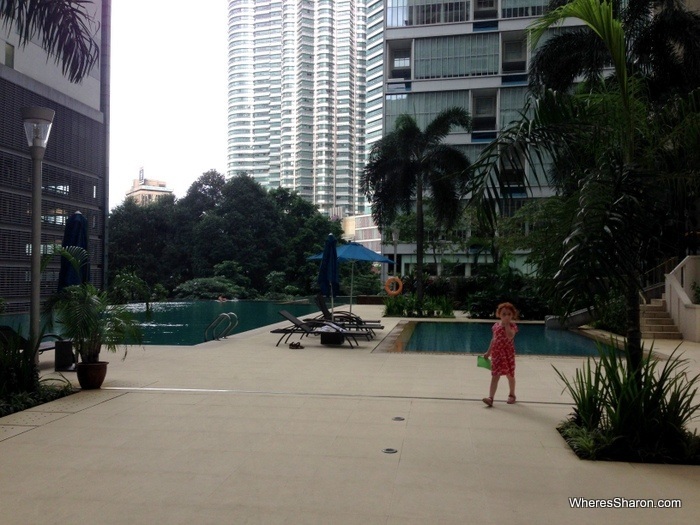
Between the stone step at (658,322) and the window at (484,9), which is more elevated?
the window at (484,9)

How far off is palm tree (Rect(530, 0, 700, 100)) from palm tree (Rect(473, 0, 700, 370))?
48.6 ft

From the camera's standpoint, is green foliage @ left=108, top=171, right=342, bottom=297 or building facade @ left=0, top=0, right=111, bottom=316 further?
green foliage @ left=108, top=171, right=342, bottom=297

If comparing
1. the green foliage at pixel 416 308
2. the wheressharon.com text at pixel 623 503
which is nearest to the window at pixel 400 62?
the green foliage at pixel 416 308

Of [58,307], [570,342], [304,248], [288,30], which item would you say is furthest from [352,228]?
[58,307]

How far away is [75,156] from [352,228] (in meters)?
82.1

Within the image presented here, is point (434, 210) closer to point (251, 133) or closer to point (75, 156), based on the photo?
point (75, 156)

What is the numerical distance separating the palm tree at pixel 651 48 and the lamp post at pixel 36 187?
16173 millimetres

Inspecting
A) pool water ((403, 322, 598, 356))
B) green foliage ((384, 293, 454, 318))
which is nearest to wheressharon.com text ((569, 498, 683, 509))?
pool water ((403, 322, 598, 356))

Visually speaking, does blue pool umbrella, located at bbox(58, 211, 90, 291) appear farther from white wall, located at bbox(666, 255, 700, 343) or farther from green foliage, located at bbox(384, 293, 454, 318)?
green foliage, located at bbox(384, 293, 454, 318)

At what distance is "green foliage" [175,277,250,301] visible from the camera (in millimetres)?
38806

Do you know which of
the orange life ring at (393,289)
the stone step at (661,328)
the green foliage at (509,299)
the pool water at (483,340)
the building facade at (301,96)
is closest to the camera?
the pool water at (483,340)

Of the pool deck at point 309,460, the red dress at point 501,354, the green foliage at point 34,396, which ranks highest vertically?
the red dress at point 501,354

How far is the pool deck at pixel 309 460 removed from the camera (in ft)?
13.2

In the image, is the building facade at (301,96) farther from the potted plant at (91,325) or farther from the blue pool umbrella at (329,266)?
the potted plant at (91,325)
